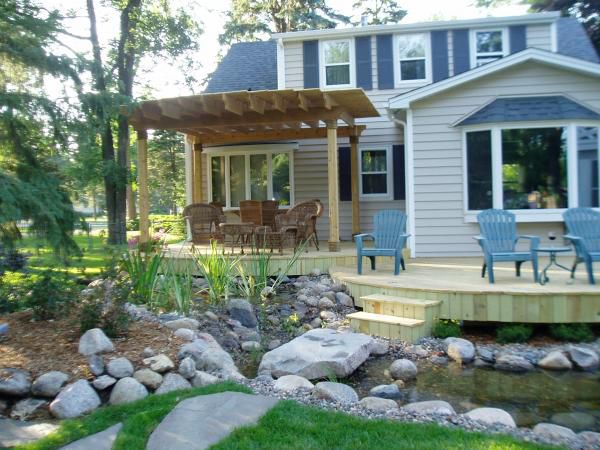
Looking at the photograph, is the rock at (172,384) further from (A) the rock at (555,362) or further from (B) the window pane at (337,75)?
(B) the window pane at (337,75)

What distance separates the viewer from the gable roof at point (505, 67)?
316 inches

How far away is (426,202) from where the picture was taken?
28.5ft

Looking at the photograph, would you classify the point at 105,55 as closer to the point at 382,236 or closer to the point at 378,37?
the point at 378,37

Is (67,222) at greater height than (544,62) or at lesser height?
lesser

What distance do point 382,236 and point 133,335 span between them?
4.07m

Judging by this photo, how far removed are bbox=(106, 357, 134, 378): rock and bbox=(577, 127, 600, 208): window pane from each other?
727cm

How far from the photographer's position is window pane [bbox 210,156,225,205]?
12.6 meters

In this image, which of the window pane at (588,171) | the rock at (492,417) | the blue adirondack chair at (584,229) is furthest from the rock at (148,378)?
the window pane at (588,171)

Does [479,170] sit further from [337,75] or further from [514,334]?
[337,75]

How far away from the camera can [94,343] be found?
4094 mm

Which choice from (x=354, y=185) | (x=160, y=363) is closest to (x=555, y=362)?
(x=160, y=363)

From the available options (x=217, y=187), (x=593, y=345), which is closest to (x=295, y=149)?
(x=217, y=187)

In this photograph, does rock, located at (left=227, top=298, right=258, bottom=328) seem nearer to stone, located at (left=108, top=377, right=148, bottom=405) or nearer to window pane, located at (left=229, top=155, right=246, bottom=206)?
stone, located at (left=108, top=377, right=148, bottom=405)

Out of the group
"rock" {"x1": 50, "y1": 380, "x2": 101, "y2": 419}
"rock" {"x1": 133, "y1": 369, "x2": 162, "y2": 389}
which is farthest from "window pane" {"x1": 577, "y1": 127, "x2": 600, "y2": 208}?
"rock" {"x1": 50, "y1": 380, "x2": 101, "y2": 419}
